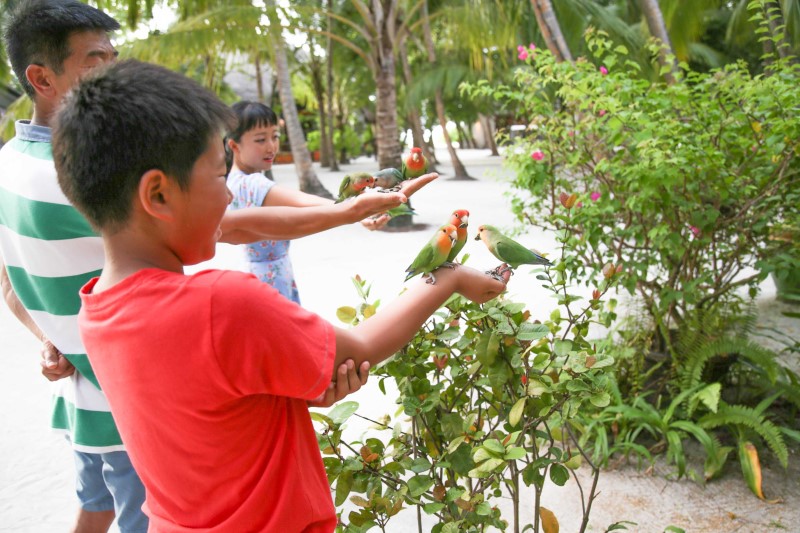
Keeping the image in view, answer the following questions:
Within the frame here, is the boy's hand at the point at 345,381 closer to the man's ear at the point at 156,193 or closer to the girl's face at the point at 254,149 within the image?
the man's ear at the point at 156,193

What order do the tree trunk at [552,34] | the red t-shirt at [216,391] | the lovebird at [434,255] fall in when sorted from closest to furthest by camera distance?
the red t-shirt at [216,391] < the lovebird at [434,255] < the tree trunk at [552,34]

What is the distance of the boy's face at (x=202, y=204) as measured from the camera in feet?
3.09

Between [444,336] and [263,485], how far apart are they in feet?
2.47

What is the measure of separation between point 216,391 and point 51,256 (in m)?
0.85

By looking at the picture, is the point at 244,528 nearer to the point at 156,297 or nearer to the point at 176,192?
the point at 156,297

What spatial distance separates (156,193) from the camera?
920mm

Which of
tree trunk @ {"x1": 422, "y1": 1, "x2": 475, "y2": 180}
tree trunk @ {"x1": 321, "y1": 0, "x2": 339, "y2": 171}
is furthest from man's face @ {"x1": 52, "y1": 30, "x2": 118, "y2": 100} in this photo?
tree trunk @ {"x1": 321, "y1": 0, "x2": 339, "y2": 171}

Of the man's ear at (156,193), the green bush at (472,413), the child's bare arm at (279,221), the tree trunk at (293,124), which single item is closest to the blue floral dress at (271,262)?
the child's bare arm at (279,221)

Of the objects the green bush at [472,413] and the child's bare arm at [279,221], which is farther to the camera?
the child's bare arm at [279,221]

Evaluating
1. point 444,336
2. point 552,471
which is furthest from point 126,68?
point 552,471

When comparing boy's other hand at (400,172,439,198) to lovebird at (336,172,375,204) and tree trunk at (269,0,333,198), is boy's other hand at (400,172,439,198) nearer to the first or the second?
lovebird at (336,172,375,204)

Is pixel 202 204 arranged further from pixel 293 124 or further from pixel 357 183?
pixel 293 124

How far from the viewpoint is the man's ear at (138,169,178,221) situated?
2.96ft

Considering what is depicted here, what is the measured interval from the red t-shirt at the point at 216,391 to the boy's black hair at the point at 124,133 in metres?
0.14
